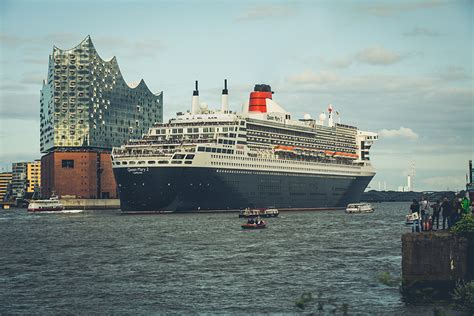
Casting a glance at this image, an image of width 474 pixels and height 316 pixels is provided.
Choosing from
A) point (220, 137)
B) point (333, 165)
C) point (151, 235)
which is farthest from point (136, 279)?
point (333, 165)

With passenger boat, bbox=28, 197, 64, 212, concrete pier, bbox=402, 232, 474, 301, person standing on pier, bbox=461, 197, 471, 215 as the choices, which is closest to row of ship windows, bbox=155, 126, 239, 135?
passenger boat, bbox=28, 197, 64, 212

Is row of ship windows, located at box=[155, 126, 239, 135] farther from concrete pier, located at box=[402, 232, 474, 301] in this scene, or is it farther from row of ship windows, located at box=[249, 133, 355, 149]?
concrete pier, located at box=[402, 232, 474, 301]

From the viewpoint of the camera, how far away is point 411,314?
1341 inches

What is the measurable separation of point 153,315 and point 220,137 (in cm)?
9068

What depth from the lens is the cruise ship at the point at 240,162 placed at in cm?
11706

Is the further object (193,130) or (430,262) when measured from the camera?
(193,130)

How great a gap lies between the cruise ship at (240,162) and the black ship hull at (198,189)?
0.14 m

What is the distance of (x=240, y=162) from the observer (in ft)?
414

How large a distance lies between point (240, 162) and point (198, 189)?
10.5 meters

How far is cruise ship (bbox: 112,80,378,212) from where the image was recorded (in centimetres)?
11706

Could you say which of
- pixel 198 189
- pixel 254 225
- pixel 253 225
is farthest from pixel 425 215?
pixel 198 189

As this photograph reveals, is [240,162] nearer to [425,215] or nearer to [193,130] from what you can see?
[193,130]

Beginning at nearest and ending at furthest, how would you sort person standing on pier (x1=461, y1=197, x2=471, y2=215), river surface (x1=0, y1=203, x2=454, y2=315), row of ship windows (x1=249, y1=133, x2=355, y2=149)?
river surface (x1=0, y1=203, x2=454, y2=315) < person standing on pier (x1=461, y1=197, x2=471, y2=215) < row of ship windows (x1=249, y1=133, x2=355, y2=149)

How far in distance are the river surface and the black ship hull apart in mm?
33194
